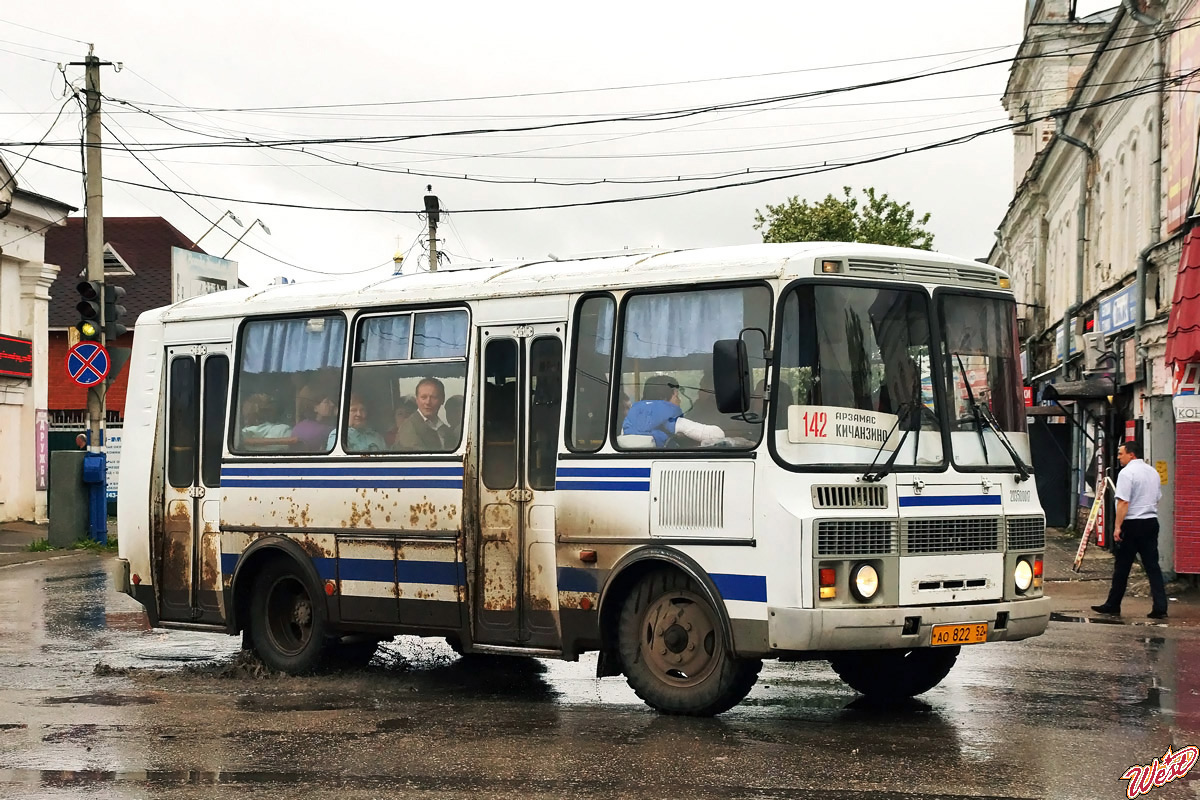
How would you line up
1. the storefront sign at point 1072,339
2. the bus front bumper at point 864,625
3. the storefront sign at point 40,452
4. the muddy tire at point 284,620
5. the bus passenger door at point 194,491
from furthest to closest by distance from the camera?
the storefront sign at point 40,452 < the storefront sign at point 1072,339 < the bus passenger door at point 194,491 < the muddy tire at point 284,620 < the bus front bumper at point 864,625

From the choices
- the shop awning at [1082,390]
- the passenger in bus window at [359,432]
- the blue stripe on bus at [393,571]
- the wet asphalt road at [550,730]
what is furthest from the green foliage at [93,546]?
the passenger in bus window at [359,432]

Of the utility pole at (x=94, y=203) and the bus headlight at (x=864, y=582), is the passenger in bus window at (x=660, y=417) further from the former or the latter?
the utility pole at (x=94, y=203)

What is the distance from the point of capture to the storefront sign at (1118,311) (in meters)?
24.0

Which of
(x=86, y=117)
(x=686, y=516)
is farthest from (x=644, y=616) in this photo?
(x=86, y=117)

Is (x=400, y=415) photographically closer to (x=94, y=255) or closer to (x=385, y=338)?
(x=385, y=338)

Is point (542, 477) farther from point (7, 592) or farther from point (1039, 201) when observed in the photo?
point (1039, 201)

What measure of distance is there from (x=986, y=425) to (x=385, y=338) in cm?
431

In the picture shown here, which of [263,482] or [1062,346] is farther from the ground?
[1062,346]

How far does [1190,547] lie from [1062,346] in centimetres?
1497

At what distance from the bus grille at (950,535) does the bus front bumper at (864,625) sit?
34cm

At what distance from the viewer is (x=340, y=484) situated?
38.7 feet

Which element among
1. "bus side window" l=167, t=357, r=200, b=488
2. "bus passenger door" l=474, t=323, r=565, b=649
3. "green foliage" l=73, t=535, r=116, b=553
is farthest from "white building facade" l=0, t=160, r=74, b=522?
"bus passenger door" l=474, t=323, r=565, b=649

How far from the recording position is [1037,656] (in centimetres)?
1313

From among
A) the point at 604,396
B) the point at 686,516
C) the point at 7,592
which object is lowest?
the point at 7,592
